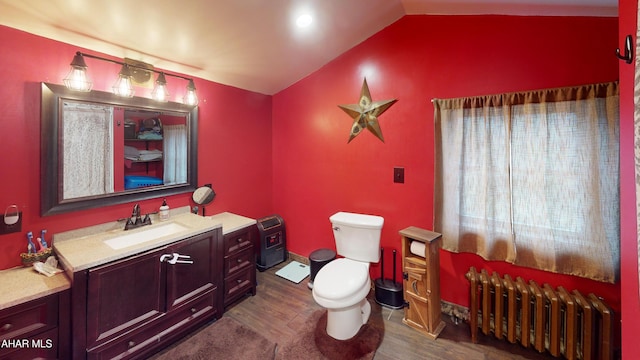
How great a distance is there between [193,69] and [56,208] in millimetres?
1489

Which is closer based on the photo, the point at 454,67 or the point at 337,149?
the point at 454,67

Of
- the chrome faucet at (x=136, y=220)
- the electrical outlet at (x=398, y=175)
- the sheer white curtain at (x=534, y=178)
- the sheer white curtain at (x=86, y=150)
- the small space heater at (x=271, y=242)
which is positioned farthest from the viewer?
the small space heater at (x=271, y=242)

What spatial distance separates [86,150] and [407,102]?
253 cm

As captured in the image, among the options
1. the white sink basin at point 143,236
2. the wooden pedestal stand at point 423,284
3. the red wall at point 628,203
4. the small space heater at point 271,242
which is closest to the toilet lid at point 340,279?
the wooden pedestal stand at point 423,284

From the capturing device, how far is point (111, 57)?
6.31 ft

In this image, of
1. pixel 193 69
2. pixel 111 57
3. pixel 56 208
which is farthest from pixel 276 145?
pixel 56 208

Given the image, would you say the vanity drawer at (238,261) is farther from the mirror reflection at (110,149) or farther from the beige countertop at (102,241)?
the mirror reflection at (110,149)

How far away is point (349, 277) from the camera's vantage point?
1.98m

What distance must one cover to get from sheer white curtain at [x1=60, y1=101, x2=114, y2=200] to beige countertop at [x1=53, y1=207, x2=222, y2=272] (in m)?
0.28

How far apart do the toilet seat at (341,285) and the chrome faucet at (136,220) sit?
1472 millimetres

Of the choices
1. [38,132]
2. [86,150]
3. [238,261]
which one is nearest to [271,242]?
[238,261]

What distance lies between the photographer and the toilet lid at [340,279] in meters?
1.84

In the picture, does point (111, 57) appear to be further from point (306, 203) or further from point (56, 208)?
point (306, 203)

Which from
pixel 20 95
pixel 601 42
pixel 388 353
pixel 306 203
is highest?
pixel 601 42
